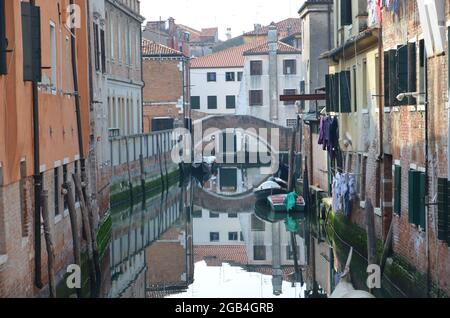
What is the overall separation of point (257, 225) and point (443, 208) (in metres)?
15.8

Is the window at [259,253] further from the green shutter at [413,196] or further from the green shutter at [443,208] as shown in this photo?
the green shutter at [443,208]

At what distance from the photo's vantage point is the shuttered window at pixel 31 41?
1262cm

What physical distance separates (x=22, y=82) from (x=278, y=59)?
148ft

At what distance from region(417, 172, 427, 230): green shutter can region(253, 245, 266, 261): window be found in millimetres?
7899

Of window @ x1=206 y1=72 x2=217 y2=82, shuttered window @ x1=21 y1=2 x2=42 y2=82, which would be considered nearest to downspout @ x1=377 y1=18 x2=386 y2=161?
shuttered window @ x1=21 y1=2 x2=42 y2=82

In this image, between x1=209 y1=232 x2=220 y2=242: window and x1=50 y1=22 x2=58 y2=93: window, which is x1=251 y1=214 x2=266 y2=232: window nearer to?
x1=209 y1=232 x2=220 y2=242: window

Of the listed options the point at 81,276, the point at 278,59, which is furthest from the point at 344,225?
the point at 278,59

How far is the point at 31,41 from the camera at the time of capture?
41.8 feet

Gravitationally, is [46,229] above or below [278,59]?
below

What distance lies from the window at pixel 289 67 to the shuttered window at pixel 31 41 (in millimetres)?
44811

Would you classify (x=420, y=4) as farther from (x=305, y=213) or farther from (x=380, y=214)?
(x=305, y=213)

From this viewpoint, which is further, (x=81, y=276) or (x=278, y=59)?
(x=278, y=59)

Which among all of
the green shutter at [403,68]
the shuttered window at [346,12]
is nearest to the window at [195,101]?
the shuttered window at [346,12]
